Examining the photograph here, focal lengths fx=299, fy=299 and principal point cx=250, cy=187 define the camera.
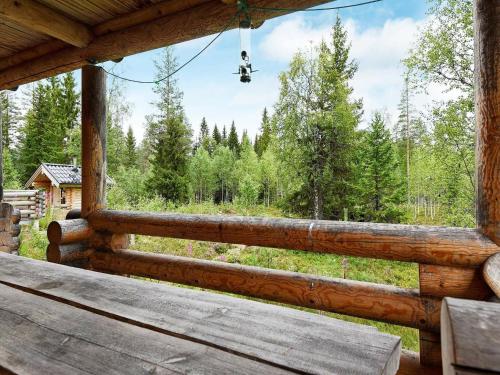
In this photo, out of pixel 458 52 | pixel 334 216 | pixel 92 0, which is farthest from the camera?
pixel 334 216

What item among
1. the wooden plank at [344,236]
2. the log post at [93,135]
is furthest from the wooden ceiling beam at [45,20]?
the wooden plank at [344,236]

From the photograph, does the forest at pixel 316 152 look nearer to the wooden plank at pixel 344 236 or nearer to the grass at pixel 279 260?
the grass at pixel 279 260

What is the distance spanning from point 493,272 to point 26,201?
48.0ft

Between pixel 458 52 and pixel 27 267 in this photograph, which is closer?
pixel 27 267

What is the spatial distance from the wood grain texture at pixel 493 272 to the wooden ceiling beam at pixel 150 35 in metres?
1.88

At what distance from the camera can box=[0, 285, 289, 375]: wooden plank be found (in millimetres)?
606

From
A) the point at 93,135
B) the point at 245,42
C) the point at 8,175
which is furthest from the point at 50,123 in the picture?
the point at 245,42

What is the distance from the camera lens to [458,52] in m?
8.68

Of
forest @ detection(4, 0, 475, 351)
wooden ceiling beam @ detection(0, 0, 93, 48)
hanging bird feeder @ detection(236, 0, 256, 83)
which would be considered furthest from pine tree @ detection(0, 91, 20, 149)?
hanging bird feeder @ detection(236, 0, 256, 83)

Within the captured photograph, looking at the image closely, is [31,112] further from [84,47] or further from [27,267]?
[27,267]

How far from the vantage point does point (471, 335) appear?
42 cm

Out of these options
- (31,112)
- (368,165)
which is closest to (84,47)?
(368,165)

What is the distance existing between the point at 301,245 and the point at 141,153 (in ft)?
94.4

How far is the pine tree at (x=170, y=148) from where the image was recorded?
1836 cm
